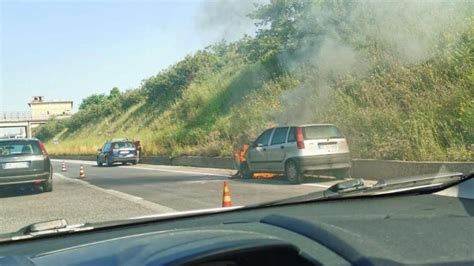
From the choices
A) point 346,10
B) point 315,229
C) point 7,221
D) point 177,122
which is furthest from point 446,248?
point 177,122

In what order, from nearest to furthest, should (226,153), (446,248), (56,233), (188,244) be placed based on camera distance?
(188,244)
(446,248)
(56,233)
(226,153)

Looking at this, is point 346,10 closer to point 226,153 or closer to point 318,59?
point 318,59

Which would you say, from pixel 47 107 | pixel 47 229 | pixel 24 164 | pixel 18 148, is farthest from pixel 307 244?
pixel 47 107

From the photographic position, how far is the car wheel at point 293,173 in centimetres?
1359

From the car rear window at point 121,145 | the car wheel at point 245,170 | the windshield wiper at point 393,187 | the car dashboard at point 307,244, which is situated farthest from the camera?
the car rear window at point 121,145

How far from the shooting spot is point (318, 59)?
20750 millimetres

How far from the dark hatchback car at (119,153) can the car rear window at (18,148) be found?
16.0 meters

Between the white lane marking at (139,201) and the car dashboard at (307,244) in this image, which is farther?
the white lane marking at (139,201)

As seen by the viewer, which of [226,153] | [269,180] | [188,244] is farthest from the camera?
[226,153]

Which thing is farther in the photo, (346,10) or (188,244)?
(346,10)

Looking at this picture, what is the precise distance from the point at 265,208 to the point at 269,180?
→ 1184 centimetres

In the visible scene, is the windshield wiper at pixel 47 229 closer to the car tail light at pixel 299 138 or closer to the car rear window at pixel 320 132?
the car tail light at pixel 299 138

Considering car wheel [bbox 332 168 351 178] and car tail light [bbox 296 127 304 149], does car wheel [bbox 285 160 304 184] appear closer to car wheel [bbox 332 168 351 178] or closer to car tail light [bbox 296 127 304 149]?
car tail light [bbox 296 127 304 149]

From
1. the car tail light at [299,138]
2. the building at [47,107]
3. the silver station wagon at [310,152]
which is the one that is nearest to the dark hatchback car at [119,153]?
the silver station wagon at [310,152]
